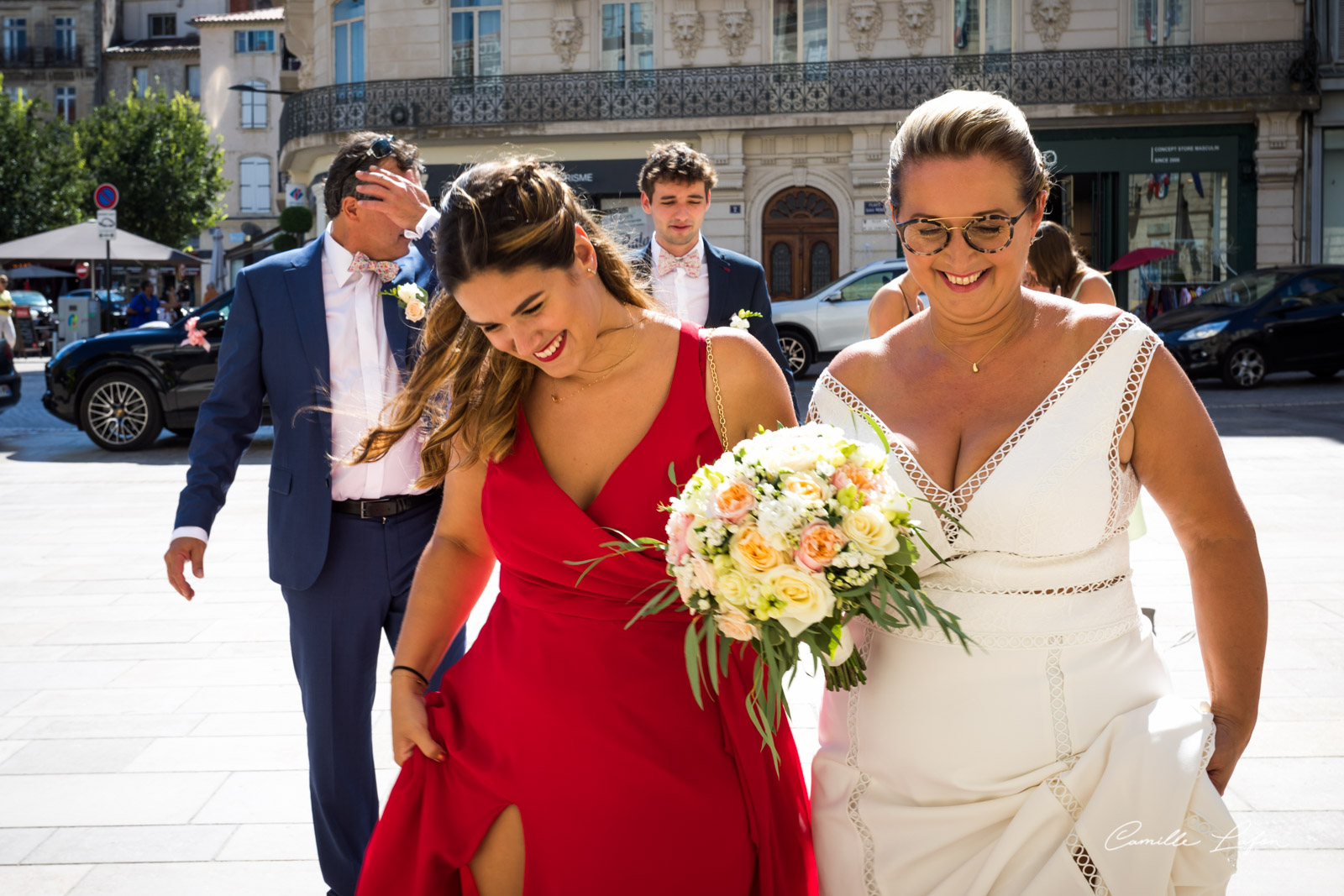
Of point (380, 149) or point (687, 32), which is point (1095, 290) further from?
point (687, 32)

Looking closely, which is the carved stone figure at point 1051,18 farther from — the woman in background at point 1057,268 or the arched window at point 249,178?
the arched window at point 249,178

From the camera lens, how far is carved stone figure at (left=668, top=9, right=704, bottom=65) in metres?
27.9

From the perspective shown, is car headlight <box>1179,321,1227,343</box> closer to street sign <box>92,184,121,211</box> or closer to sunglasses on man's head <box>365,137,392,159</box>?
street sign <box>92,184,121,211</box>

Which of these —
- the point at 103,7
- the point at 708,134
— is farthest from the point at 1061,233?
the point at 103,7

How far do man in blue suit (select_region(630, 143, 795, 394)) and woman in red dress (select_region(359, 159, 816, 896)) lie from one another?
130 inches

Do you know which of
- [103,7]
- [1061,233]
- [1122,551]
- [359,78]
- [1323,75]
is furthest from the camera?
[103,7]

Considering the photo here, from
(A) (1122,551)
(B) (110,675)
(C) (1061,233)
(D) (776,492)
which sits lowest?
(B) (110,675)

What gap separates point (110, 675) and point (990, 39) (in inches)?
998

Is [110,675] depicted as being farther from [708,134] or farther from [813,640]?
[708,134]

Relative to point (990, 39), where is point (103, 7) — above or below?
above

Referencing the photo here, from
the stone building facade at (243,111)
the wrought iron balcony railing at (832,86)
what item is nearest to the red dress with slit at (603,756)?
the wrought iron balcony railing at (832,86)

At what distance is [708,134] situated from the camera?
28.0 meters

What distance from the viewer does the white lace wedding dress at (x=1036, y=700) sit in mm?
2047
